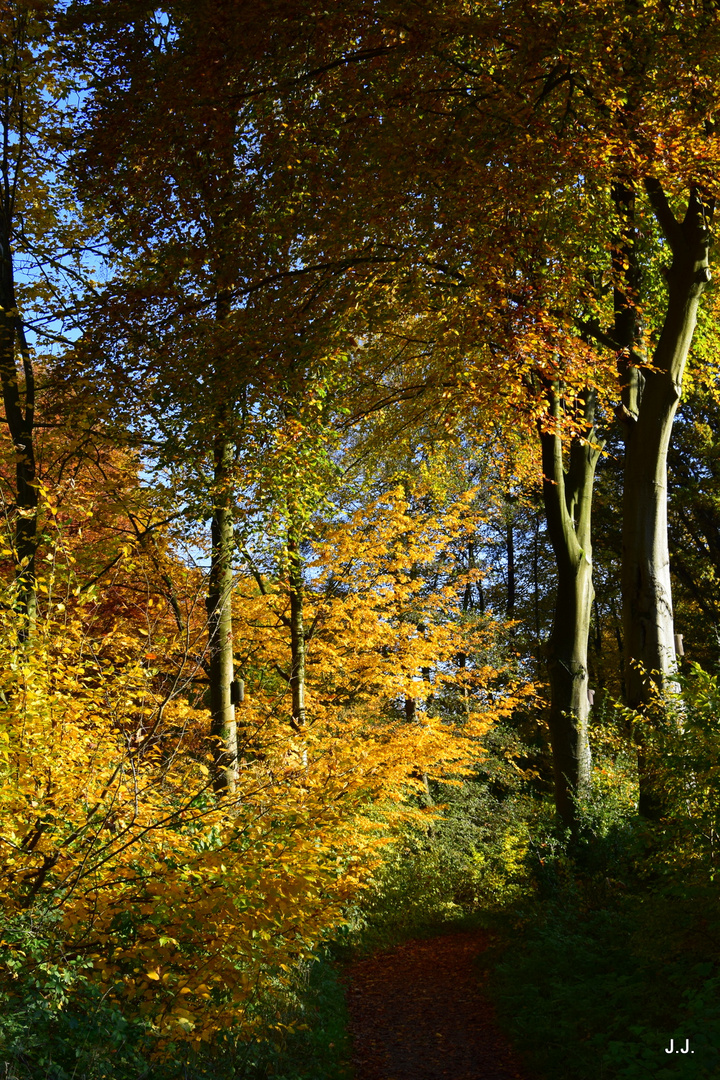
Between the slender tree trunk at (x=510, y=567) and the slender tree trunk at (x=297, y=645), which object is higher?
the slender tree trunk at (x=510, y=567)

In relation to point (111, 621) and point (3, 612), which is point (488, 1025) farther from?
point (111, 621)

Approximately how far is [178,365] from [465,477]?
881 centimetres

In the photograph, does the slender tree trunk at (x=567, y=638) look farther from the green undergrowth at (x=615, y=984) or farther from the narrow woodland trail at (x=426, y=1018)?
the narrow woodland trail at (x=426, y=1018)

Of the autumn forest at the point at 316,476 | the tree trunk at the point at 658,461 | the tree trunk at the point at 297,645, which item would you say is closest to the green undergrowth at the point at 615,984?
the autumn forest at the point at 316,476

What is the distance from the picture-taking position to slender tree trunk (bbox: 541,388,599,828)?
8.52 m

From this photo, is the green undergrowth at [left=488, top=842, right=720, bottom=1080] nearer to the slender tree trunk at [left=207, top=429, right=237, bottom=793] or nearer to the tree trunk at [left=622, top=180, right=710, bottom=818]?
the tree trunk at [left=622, top=180, right=710, bottom=818]

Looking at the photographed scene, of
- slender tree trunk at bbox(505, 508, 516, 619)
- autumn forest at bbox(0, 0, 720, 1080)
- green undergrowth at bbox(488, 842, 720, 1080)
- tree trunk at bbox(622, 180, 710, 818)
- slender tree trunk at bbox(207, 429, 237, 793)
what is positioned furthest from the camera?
slender tree trunk at bbox(505, 508, 516, 619)

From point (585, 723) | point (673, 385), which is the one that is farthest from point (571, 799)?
point (673, 385)

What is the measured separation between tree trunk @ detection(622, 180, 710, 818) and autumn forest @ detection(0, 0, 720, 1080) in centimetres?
4

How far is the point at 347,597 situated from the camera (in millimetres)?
11883

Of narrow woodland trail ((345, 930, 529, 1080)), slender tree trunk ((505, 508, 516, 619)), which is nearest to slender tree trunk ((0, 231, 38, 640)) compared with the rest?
narrow woodland trail ((345, 930, 529, 1080))

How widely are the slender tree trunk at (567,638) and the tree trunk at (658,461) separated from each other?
3.37ft

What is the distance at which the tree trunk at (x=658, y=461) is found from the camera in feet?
24.1

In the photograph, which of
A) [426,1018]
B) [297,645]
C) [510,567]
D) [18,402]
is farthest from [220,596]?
[510,567]
